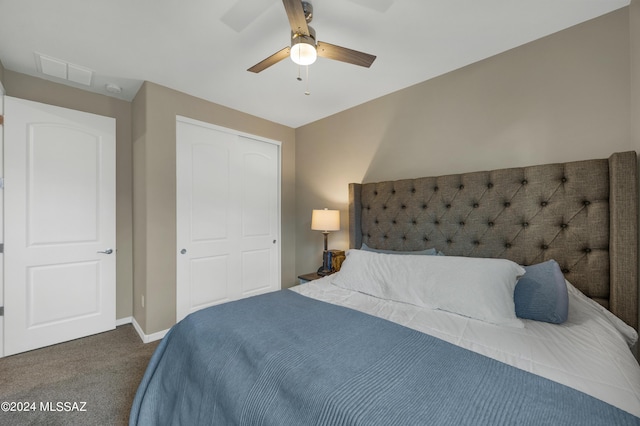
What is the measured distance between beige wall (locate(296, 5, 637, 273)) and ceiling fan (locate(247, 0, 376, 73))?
0.98 meters

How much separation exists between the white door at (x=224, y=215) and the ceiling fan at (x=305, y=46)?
1500 mm

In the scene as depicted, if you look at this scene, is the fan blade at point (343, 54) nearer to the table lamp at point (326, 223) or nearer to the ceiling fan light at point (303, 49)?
the ceiling fan light at point (303, 49)

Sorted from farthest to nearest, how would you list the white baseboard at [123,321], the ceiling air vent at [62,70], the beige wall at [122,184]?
the white baseboard at [123,321] → the beige wall at [122,184] → the ceiling air vent at [62,70]

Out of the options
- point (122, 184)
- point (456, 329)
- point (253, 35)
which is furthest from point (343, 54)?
point (122, 184)

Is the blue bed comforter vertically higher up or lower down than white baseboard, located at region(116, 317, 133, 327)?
higher up

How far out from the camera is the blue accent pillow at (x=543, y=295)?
1.31 m

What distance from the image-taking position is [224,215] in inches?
120

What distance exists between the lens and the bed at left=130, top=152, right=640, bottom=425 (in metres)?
0.77

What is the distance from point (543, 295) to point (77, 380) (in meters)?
3.06

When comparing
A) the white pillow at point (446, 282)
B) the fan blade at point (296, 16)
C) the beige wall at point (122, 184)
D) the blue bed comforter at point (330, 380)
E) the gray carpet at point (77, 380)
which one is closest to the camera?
the blue bed comforter at point (330, 380)

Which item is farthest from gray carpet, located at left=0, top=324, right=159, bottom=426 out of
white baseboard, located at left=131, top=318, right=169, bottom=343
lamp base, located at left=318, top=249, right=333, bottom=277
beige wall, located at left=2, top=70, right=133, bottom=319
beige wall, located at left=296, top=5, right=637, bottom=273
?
beige wall, located at left=296, top=5, right=637, bottom=273

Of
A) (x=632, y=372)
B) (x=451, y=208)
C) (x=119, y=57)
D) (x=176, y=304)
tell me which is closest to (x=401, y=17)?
(x=451, y=208)

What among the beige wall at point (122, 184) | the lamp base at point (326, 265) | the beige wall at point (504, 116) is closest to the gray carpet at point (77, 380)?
the beige wall at point (122, 184)

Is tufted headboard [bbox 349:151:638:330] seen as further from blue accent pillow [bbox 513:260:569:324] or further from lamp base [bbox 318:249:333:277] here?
lamp base [bbox 318:249:333:277]
